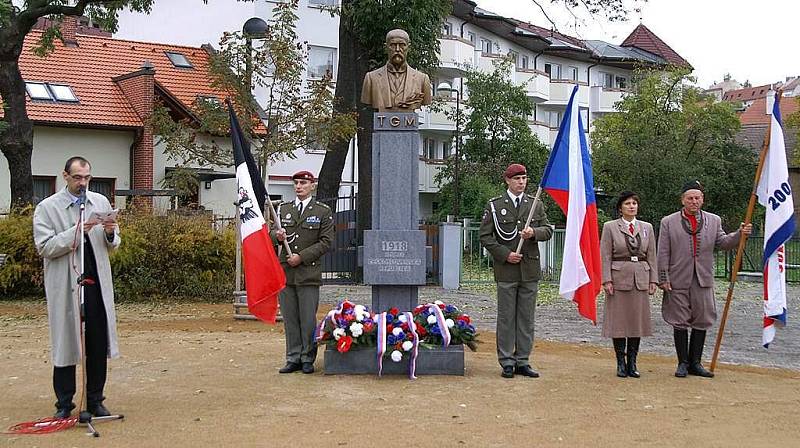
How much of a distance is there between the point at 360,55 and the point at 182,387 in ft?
45.3

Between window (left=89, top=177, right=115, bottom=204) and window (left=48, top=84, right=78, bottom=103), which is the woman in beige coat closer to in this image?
window (left=89, top=177, right=115, bottom=204)

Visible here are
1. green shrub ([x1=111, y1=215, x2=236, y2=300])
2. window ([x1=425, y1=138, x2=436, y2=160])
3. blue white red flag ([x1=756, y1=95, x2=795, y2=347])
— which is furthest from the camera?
window ([x1=425, y1=138, x2=436, y2=160])

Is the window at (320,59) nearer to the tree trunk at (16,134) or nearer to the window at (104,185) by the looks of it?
the window at (104,185)

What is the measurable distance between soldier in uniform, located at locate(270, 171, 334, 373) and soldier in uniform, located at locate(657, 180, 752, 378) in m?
3.47

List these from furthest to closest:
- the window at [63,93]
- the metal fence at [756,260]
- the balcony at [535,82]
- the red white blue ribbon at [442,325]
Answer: the balcony at [535,82] < the window at [63,93] < the metal fence at [756,260] < the red white blue ribbon at [442,325]

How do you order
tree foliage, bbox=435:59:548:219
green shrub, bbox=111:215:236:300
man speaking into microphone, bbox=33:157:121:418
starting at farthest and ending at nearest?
tree foliage, bbox=435:59:548:219 → green shrub, bbox=111:215:236:300 → man speaking into microphone, bbox=33:157:121:418

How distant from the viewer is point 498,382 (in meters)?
9.07

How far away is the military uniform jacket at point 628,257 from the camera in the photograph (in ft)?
31.4

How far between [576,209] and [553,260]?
16262mm

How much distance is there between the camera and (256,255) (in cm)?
929

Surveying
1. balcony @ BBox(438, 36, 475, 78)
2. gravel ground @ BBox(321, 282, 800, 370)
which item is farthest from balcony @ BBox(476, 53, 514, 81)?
gravel ground @ BBox(321, 282, 800, 370)

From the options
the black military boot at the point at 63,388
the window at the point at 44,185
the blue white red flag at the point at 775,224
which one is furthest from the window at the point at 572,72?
the black military boot at the point at 63,388

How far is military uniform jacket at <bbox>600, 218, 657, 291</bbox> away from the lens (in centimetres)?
956

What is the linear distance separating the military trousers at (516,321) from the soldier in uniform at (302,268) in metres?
1.85
